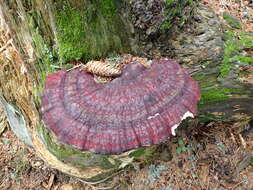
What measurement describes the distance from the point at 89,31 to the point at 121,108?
1.21 meters

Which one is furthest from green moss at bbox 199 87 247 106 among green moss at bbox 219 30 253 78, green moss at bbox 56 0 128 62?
green moss at bbox 56 0 128 62

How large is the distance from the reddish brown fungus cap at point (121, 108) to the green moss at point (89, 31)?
642 mm

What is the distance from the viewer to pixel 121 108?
1.72 metres

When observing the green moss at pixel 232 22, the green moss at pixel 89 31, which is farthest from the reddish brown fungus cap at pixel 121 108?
the green moss at pixel 232 22

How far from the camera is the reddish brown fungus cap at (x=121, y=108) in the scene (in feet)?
5.41

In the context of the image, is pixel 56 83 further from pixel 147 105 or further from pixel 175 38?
pixel 175 38

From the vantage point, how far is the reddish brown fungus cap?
1649 mm

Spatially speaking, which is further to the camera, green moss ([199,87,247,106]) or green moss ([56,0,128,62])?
green moss ([199,87,247,106])

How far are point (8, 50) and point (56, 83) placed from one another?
0.85 m

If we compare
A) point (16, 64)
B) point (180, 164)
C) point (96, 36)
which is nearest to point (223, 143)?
point (180, 164)

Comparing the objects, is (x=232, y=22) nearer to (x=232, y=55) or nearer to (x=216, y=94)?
(x=232, y=55)

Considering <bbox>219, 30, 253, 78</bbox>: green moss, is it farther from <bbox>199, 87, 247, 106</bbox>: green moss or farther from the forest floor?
the forest floor

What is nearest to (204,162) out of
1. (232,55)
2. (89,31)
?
(232,55)

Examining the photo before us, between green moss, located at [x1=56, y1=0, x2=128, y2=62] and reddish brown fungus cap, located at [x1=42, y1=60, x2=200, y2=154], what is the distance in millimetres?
642
